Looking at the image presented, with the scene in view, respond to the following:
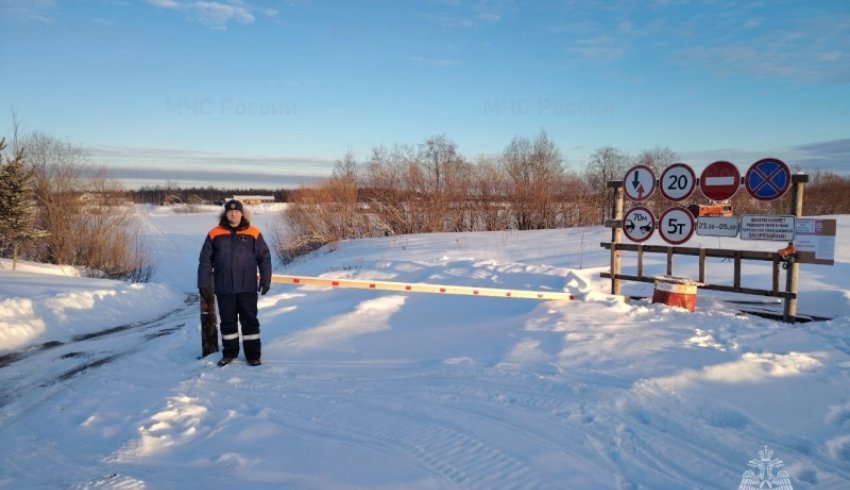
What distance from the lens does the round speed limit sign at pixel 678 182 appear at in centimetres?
919

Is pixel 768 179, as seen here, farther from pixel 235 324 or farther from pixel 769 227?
pixel 235 324

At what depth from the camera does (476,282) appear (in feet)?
42.8

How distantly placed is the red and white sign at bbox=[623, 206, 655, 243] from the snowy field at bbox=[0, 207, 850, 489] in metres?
1.22

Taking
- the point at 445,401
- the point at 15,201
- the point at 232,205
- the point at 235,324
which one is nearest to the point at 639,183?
the point at 445,401

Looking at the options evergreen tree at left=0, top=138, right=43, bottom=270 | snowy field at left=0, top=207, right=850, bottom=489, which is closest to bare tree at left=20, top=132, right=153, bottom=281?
evergreen tree at left=0, top=138, right=43, bottom=270

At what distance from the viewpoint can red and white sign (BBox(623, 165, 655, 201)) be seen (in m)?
9.77

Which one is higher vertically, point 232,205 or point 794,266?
point 232,205

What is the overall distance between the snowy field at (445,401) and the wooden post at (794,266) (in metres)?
0.58

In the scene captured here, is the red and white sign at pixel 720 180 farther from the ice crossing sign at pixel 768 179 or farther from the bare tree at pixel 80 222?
the bare tree at pixel 80 222

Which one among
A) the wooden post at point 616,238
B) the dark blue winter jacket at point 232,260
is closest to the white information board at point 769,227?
the wooden post at point 616,238

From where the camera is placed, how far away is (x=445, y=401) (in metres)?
5.03

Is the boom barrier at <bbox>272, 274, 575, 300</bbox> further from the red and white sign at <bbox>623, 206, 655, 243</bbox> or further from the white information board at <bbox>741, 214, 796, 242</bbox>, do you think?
the white information board at <bbox>741, 214, 796, 242</bbox>

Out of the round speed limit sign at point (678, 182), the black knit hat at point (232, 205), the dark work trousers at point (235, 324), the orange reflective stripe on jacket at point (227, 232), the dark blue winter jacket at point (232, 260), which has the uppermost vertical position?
the round speed limit sign at point (678, 182)

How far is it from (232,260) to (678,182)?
744 centimetres
